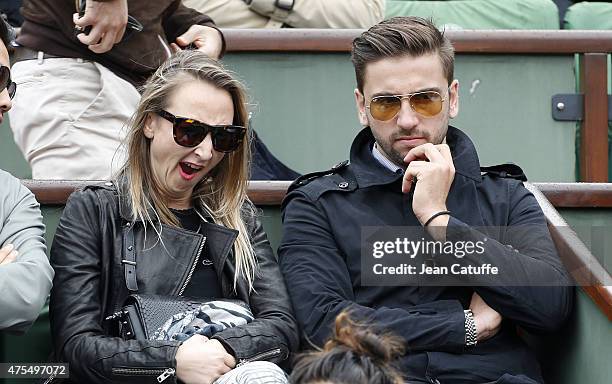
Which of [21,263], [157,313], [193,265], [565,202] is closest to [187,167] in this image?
[193,265]

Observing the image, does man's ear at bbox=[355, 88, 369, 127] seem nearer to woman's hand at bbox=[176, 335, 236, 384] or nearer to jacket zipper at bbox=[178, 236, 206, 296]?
jacket zipper at bbox=[178, 236, 206, 296]

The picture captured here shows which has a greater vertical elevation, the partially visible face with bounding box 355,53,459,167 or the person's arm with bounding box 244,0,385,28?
the person's arm with bounding box 244,0,385,28

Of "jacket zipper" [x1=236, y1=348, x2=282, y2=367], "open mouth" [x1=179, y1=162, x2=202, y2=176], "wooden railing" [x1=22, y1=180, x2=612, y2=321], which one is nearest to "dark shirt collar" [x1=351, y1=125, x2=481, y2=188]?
"wooden railing" [x1=22, y1=180, x2=612, y2=321]

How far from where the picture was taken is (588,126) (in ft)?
19.2

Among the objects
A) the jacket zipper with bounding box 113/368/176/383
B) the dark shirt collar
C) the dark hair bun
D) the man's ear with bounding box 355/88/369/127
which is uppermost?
the man's ear with bounding box 355/88/369/127

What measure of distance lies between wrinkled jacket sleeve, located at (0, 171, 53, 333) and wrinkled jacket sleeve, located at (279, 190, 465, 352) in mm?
784

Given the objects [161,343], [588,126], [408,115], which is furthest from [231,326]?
[588,126]

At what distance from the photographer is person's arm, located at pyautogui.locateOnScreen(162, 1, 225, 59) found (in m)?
5.09

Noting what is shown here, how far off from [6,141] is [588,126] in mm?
2747

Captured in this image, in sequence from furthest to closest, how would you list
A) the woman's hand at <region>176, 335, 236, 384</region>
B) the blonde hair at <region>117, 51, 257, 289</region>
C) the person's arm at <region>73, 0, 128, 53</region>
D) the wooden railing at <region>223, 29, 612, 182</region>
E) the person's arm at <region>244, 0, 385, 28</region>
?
the person's arm at <region>244, 0, 385, 28</region>, the wooden railing at <region>223, 29, 612, 182</region>, the person's arm at <region>73, 0, 128, 53</region>, the blonde hair at <region>117, 51, 257, 289</region>, the woman's hand at <region>176, 335, 236, 384</region>

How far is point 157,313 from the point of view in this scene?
365 centimetres

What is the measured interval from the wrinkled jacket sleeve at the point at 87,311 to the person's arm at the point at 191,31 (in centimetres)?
131

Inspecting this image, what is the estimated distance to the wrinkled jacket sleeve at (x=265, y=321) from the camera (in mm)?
3670

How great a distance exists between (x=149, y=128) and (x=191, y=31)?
3.81 feet
